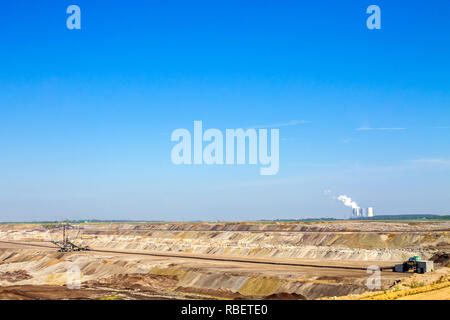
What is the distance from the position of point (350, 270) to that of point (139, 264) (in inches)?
1444

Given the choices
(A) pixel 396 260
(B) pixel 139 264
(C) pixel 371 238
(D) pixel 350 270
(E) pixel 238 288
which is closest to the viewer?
(E) pixel 238 288

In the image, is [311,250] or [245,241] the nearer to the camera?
[311,250]

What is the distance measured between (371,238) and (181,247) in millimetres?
45584

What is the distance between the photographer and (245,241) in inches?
4680
